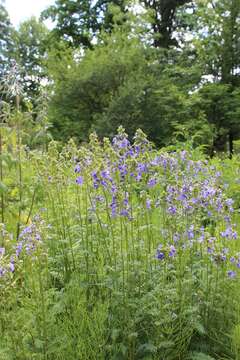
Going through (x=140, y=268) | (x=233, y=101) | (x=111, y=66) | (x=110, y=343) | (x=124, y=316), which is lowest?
(x=110, y=343)

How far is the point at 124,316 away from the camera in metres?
2.61

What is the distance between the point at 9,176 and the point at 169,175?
1764mm

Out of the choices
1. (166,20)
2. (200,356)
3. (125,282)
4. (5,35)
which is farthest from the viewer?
(5,35)

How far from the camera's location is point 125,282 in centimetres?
273

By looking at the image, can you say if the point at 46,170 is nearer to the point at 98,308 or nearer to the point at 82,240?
the point at 82,240

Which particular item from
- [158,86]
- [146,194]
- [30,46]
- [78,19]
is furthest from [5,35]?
[146,194]

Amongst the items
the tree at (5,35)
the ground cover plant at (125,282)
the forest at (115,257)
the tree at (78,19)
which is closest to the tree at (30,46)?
the tree at (5,35)

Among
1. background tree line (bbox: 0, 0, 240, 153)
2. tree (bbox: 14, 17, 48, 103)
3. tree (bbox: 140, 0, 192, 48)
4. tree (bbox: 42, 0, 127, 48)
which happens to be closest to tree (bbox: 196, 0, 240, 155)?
background tree line (bbox: 0, 0, 240, 153)

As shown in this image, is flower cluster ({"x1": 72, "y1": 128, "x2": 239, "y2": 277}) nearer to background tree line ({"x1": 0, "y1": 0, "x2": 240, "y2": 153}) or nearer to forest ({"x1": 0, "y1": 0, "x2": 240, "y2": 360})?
forest ({"x1": 0, "y1": 0, "x2": 240, "y2": 360})

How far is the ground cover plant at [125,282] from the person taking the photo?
2.41 m

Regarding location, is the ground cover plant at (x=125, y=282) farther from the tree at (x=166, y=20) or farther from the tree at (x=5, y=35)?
the tree at (x=5, y=35)

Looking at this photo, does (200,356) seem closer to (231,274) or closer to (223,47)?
(231,274)

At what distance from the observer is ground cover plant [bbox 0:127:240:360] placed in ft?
7.91

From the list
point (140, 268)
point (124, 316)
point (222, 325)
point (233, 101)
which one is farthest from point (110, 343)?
point (233, 101)
